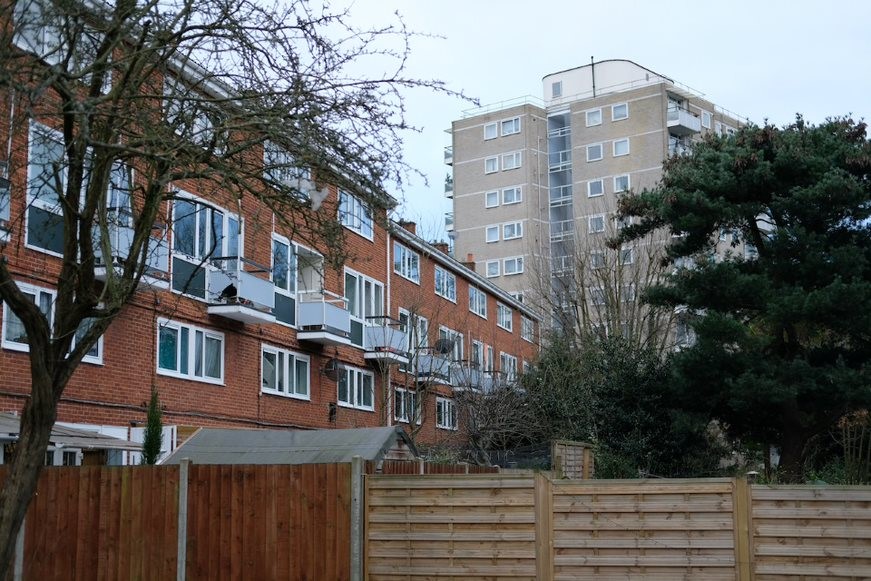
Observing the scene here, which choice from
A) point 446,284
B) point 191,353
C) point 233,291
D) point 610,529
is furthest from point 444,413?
point 610,529

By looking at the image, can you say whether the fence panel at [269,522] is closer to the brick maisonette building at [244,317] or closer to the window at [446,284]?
the brick maisonette building at [244,317]

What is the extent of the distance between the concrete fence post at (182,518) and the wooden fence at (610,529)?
7.71 feet

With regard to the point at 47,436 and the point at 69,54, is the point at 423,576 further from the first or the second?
the point at 69,54

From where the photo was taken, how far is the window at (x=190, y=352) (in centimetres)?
2356

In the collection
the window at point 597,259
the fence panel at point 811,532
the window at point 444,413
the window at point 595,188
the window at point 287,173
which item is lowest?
the fence panel at point 811,532

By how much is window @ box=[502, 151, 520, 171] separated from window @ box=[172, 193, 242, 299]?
42.7 m

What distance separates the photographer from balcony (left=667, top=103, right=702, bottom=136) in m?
62.3

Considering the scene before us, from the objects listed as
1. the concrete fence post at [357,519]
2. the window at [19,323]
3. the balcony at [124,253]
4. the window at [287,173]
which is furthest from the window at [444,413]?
the window at [287,173]

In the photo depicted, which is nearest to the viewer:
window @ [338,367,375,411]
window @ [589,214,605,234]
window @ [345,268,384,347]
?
window @ [338,367,375,411]

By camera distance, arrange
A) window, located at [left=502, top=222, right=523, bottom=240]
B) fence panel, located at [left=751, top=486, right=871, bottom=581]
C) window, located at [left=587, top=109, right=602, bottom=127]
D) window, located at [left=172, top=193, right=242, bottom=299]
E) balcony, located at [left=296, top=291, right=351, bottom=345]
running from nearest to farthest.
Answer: fence panel, located at [left=751, top=486, right=871, bottom=581] → window, located at [left=172, top=193, right=242, bottom=299] → balcony, located at [left=296, top=291, right=351, bottom=345] → window, located at [left=587, top=109, right=602, bottom=127] → window, located at [left=502, top=222, right=523, bottom=240]

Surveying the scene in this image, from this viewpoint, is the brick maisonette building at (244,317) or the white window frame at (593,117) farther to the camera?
the white window frame at (593,117)

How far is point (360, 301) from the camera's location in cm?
3362

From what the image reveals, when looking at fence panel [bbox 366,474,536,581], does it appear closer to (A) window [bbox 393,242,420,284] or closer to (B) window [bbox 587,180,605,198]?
(A) window [bbox 393,242,420,284]

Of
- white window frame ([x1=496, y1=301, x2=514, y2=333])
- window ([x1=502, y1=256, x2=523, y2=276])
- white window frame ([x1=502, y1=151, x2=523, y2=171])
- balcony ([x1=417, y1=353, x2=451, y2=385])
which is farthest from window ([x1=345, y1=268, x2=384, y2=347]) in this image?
white window frame ([x1=502, y1=151, x2=523, y2=171])
